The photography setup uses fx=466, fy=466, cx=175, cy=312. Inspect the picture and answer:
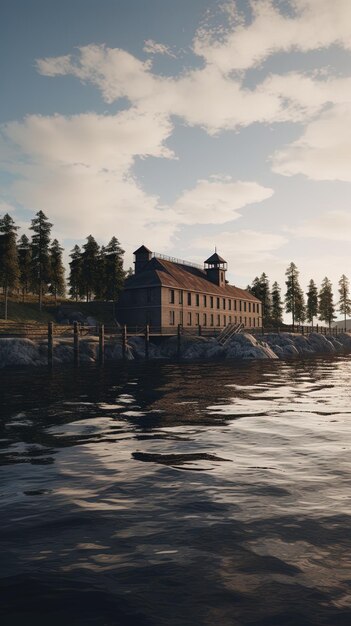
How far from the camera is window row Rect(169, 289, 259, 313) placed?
186 ft

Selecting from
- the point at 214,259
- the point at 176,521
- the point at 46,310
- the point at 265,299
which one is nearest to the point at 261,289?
the point at 265,299

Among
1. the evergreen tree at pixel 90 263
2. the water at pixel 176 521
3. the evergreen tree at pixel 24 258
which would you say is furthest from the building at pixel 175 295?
the water at pixel 176 521

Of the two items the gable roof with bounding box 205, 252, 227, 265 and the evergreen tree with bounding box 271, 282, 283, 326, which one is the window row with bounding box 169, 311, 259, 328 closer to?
the gable roof with bounding box 205, 252, 227, 265

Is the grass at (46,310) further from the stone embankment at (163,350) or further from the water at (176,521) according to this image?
the water at (176,521)

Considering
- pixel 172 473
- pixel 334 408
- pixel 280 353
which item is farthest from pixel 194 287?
pixel 172 473

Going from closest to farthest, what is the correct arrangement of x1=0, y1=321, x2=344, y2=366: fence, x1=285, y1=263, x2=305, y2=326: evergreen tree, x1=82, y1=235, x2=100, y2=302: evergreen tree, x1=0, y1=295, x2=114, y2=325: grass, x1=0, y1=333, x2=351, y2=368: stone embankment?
1. x1=0, y1=333, x2=351, y2=368: stone embankment
2. x1=0, y1=321, x2=344, y2=366: fence
3. x1=0, y1=295, x2=114, y2=325: grass
4. x1=82, y1=235, x2=100, y2=302: evergreen tree
5. x1=285, y1=263, x2=305, y2=326: evergreen tree

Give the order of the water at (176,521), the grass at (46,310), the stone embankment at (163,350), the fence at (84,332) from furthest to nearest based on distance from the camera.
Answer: the grass at (46,310) → the fence at (84,332) → the stone embankment at (163,350) → the water at (176,521)

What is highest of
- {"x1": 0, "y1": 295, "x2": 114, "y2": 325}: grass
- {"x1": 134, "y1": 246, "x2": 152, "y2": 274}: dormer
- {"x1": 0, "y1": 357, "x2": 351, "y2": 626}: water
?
{"x1": 134, "y1": 246, "x2": 152, "y2": 274}: dormer

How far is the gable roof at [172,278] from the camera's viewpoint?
178ft

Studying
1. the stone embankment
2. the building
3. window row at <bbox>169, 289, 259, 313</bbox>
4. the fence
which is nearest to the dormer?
the building

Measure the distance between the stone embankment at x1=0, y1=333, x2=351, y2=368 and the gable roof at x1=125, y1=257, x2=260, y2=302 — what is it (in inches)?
349

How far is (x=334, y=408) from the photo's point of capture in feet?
44.9

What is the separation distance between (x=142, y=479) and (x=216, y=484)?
3.65 feet

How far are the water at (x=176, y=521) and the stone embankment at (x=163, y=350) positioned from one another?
71.8ft
